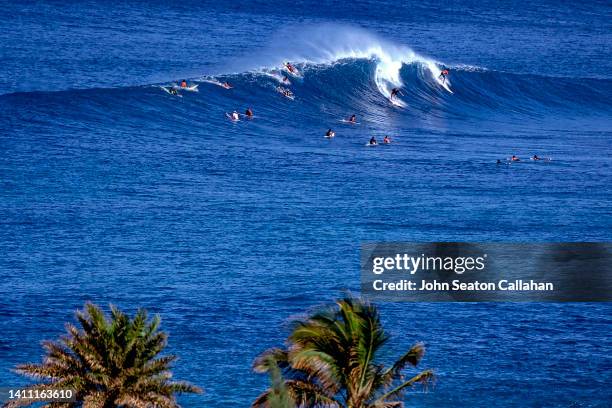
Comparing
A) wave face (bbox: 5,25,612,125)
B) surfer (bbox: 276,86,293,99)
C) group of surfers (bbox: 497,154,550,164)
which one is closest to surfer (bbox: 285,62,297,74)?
wave face (bbox: 5,25,612,125)

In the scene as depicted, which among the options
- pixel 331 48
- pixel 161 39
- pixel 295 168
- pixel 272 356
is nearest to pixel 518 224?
pixel 295 168

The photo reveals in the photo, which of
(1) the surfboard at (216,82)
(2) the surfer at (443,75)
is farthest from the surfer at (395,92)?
(1) the surfboard at (216,82)

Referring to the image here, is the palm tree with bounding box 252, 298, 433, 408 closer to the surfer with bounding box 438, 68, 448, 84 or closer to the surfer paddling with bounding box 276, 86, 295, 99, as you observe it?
the surfer paddling with bounding box 276, 86, 295, 99

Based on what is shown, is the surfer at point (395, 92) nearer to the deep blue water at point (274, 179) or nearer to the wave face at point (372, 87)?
the wave face at point (372, 87)

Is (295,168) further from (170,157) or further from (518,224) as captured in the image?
(518,224)

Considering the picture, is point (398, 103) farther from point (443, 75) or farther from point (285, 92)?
point (443, 75)

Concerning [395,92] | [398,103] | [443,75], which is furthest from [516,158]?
[443,75]
